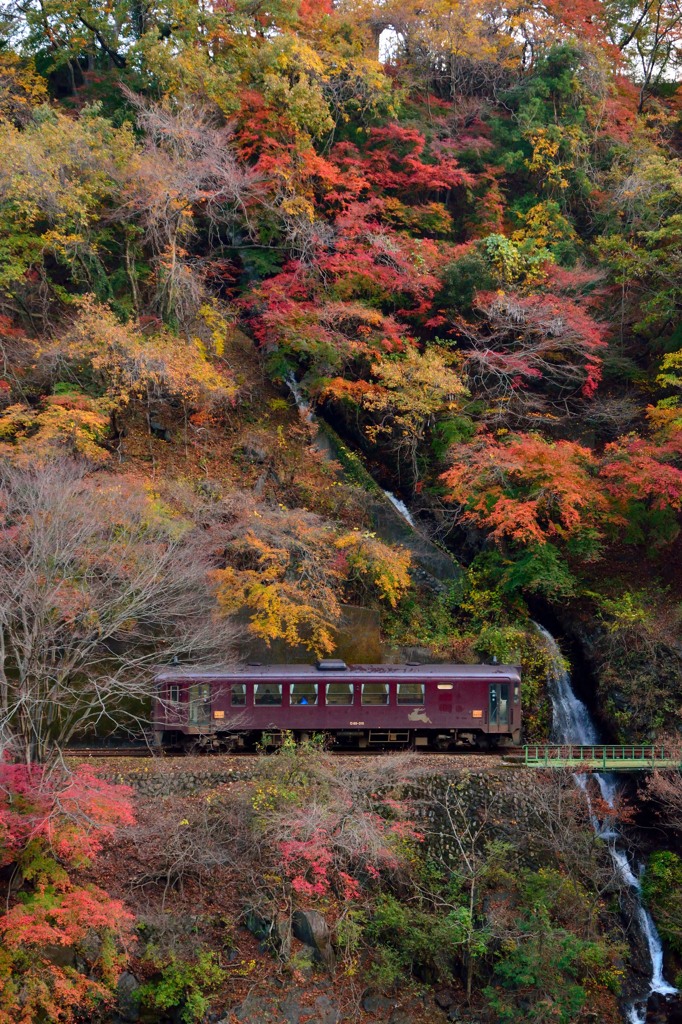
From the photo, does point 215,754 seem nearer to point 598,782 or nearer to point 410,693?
point 410,693

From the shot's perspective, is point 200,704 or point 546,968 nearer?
point 546,968

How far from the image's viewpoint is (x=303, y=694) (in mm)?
20219

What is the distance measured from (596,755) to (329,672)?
7057 millimetres

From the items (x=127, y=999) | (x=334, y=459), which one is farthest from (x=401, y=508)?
Answer: (x=127, y=999)

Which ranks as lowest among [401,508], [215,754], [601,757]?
[601,757]

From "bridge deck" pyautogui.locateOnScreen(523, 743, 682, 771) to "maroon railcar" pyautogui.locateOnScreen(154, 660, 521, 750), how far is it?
2.94ft

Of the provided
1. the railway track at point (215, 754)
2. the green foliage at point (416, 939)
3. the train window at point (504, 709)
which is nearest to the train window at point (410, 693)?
the railway track at point (215, 754)

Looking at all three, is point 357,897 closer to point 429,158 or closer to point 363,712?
point 363,712

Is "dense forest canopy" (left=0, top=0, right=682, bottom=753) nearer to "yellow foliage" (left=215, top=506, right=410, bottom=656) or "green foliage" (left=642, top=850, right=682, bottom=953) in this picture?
"yellow foliage" (left=215, top=506, right=410, bottom=656)

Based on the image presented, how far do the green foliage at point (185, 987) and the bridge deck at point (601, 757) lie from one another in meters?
8.17

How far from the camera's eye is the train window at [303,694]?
20.2m

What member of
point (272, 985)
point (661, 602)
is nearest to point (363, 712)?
point (272, 985)

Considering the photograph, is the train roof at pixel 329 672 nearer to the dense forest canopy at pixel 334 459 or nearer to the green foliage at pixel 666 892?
the dense forest canopy at pixel 334 459

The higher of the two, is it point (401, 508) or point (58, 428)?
point (58, 428)
